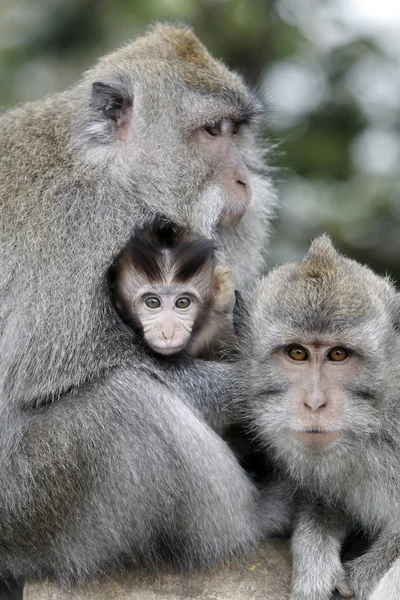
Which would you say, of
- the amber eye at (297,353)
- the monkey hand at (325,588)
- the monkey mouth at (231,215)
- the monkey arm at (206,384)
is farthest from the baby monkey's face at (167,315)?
the monkey hand at (325,588)

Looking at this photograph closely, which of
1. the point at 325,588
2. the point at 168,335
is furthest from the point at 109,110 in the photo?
the point at 325,588

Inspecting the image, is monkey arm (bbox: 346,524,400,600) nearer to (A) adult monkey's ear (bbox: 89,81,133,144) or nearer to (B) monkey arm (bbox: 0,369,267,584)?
(B) monkey arm (bbox: 0,369,267,584)

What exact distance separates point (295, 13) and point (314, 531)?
8300 mm

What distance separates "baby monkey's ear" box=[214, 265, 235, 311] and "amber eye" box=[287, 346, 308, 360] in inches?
45.3

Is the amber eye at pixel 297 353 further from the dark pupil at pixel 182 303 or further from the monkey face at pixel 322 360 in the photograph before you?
the dark pupil at pixel 182 303

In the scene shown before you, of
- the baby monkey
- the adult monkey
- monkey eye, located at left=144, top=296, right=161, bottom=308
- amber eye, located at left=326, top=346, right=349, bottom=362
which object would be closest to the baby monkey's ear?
the baby monkey

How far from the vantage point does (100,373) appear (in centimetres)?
600

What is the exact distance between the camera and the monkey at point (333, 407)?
17.4 ft

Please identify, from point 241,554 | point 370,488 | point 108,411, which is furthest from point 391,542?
point 108,411

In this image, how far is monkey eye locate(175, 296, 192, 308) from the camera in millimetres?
6453

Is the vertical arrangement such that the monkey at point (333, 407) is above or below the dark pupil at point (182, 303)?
below

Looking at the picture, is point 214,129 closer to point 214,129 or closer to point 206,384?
point 214,129

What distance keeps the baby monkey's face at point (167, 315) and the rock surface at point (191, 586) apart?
141 cm

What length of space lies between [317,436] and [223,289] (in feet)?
5.34
